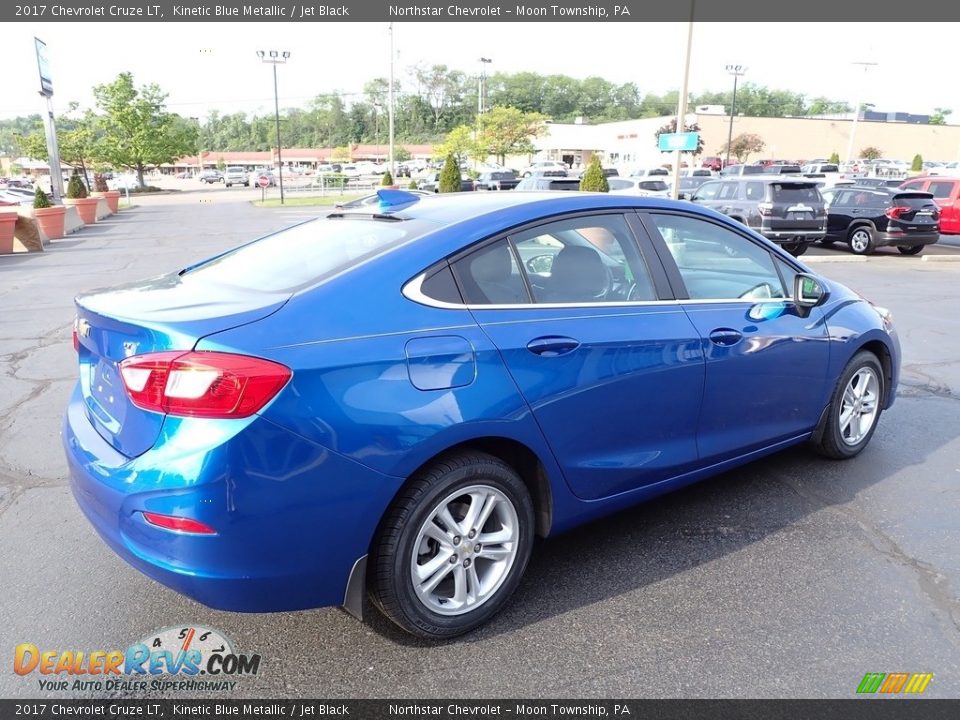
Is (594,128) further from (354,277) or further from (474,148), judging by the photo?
(354,277)

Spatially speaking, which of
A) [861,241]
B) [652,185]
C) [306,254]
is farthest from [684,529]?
[652,185]

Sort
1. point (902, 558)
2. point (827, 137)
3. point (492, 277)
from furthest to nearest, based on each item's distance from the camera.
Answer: point (827, 137) < point (902, 558) < point (492, 277)

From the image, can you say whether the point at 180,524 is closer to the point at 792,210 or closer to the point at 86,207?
the point at 792,210

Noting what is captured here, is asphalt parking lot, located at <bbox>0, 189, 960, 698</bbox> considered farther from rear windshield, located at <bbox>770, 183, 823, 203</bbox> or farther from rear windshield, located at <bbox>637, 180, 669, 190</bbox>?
rear windshield, located at <bbox>637, 180, 669, 190</bbox>

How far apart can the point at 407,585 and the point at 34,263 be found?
1534cm

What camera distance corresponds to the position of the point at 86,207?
87.4 ft

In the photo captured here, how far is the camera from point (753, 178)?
15.7 metres

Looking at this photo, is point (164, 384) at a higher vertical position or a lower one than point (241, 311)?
lower

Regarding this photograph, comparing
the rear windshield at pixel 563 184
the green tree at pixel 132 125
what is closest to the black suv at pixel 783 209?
the rear windshield at pixel 563 184

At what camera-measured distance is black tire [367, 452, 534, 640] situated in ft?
8.34

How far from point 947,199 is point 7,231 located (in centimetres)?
2336

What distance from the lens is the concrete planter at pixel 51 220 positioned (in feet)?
64.5

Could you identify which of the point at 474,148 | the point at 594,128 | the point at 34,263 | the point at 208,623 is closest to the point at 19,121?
the point at 594,128

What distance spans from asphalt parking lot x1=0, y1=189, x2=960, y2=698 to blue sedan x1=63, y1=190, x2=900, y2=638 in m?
0.26
